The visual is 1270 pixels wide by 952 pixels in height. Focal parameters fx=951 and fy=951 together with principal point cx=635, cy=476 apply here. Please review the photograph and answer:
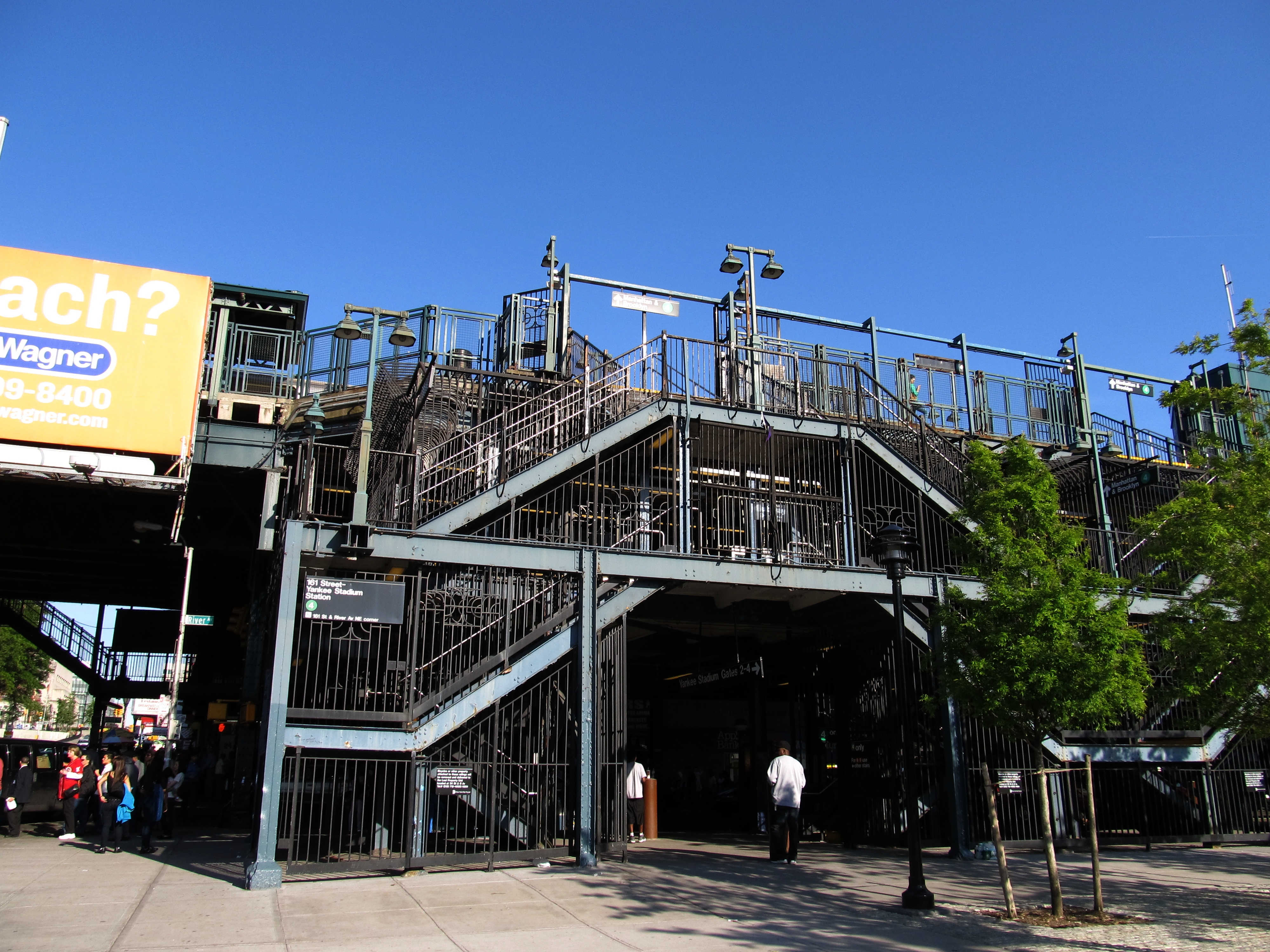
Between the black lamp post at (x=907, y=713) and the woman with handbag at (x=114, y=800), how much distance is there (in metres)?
11.4

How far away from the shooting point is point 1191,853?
14719mm

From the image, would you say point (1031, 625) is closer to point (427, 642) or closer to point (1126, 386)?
point (427, 642)

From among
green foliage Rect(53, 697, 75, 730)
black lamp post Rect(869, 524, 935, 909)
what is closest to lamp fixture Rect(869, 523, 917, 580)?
black lamp post Rect(869, 524, 935, 909)

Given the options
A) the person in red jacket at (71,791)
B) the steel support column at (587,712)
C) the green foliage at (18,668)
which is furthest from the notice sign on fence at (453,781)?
the green foliage at (18,668)

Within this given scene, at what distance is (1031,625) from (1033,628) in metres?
0.05

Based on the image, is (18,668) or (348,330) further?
(18,668)

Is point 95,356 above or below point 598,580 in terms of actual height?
above

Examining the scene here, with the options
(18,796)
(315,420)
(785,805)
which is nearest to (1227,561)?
(785,805)

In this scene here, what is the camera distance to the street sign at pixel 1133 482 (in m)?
19.2

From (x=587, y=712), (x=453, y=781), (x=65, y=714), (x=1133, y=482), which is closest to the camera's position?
(x=453, y=781)

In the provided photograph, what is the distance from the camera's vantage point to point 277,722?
11406 mm

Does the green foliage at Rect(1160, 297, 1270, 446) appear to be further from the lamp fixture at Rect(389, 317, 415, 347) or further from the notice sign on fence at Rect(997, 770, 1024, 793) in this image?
the lamp fixture at Rect(389, 317, 415, 347)

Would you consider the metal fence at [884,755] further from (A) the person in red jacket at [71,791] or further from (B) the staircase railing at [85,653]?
(B) the staircase railing at [85,653]

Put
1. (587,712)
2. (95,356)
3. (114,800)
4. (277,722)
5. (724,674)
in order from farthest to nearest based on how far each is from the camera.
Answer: (724,674) < (95,356) < (114,800) < (587,712) < (277,722)
